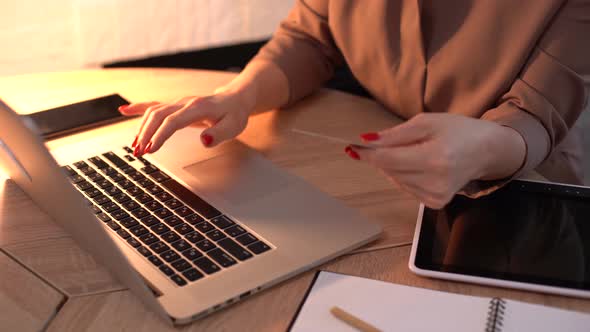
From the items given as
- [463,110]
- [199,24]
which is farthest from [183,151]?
[199,24]

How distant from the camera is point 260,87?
3.52 feet

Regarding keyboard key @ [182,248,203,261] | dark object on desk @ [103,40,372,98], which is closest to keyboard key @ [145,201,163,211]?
keyboard key @ [182,248,203,261]

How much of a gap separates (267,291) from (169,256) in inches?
4.2

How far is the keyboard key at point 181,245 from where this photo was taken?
2.37 feet

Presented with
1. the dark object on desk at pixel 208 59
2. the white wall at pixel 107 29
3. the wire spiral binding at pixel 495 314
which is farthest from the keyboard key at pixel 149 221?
the dark object on desk at pixel 208 59

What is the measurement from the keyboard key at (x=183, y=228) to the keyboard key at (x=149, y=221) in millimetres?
28

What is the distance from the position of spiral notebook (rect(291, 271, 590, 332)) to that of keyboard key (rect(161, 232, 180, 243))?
156 mm

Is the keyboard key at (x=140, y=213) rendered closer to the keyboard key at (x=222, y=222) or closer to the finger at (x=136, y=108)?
the keyboard key at (x=222, y=222)

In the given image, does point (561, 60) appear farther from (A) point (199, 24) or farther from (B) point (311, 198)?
(A) point (199, 24)

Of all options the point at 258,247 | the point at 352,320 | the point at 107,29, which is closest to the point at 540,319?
the point at 352,320

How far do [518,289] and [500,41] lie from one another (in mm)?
390

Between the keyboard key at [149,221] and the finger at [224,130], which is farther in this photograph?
the finger at [224,130]

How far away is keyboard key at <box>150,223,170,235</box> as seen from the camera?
2.47 ft

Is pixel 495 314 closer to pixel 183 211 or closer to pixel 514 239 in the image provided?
pixel 514 239
